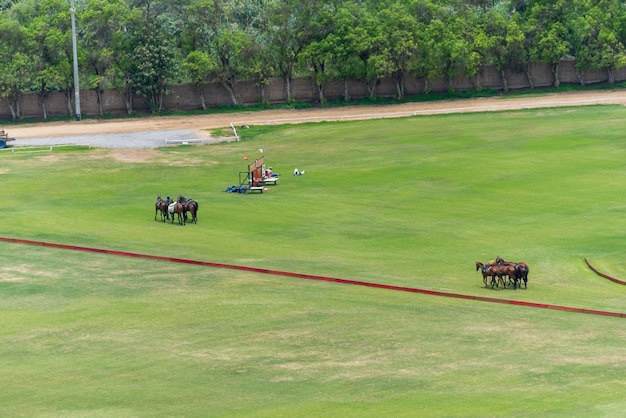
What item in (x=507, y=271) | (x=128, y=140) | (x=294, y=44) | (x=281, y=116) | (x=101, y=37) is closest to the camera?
(x=507, y=271)

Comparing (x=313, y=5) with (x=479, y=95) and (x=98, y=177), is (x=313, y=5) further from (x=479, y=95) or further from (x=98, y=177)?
(x=98, y=177)

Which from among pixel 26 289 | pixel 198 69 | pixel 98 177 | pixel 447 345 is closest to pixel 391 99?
pixel 198 69

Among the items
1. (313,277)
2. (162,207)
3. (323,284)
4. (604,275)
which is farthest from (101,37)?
(604,275)

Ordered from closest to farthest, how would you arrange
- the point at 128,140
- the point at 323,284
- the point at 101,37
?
the point at 323,284
the point at 128,140
the point at 101,37

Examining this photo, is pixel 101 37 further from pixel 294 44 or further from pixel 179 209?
pixel 179 209

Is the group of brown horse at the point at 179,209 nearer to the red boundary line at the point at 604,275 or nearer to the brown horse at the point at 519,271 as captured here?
the brown horse at the point at 519,271

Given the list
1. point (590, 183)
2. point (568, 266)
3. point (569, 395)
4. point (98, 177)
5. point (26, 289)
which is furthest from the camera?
point (98, 177)

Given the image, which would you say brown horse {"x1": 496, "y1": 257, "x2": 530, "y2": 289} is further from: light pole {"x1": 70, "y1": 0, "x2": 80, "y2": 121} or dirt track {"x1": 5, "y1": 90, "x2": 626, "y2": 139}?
light pole {"x1": 70, "y1": 0, "x2": 80, "y2": 121}
